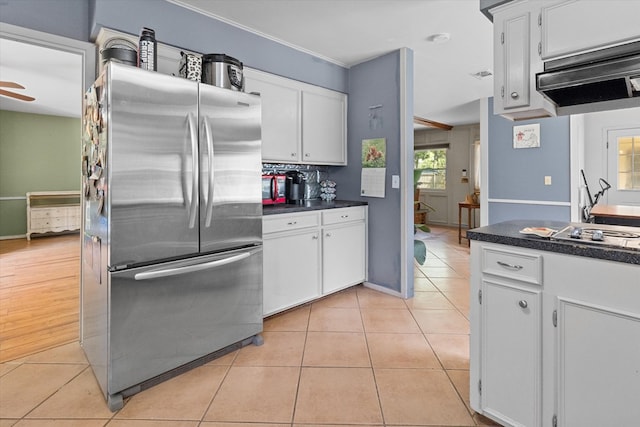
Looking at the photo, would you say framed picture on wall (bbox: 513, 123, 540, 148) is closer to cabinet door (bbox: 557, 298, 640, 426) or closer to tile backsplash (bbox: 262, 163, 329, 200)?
tile backsplash (bbox: 262, 163, 329, 200)

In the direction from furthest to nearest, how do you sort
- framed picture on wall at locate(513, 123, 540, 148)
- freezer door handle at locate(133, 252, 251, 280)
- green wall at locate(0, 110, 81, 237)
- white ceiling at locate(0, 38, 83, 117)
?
green wall at locate(0, 110, 81, 237), framed picture on wall at locate(513, 123, 540, 148), white ceiling at locate(0, 38, 83, 117), freezer door handle at locate(133, 252, 251, 280)

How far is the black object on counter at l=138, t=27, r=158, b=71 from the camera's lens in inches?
74.3

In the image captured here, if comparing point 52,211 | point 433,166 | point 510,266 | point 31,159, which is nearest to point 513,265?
point 510,266

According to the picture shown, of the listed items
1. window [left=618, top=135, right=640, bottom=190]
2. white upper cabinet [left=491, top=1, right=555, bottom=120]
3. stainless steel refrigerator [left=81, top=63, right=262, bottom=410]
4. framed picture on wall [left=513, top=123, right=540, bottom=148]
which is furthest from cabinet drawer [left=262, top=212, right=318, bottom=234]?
window [left=618, top=135, right=640, bottom=190]

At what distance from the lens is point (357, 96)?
3.64 metres

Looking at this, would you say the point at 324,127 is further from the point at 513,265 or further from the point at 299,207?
the point at 513,265

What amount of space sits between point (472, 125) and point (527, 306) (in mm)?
7434

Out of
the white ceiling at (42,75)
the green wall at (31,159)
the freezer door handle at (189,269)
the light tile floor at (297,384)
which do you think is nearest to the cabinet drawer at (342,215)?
the light tile floor at (297,384)

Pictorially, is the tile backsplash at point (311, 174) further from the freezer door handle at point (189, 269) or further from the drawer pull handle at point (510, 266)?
the drawer pull handle at point (510, 266)

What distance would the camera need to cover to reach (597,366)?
1.29 metres

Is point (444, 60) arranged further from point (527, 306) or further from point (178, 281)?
point (178, 281)

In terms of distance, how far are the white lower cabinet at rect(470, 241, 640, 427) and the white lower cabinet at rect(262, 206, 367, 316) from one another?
1570mm

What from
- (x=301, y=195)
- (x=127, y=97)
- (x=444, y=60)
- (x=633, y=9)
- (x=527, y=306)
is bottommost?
(x=527, y=306)

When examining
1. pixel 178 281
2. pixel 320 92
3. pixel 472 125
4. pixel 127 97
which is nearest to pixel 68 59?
pixel 320 92
